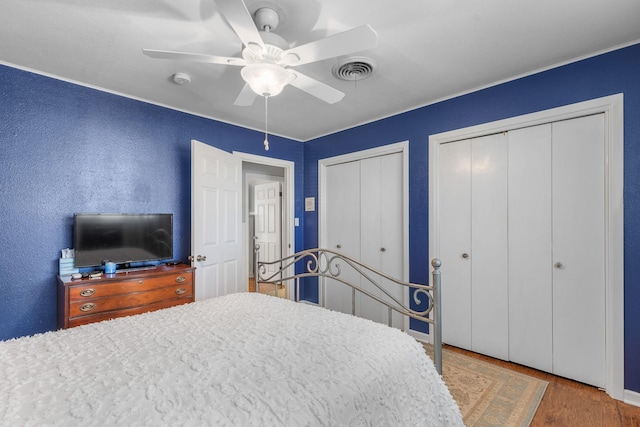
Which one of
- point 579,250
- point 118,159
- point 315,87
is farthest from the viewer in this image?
point 118,159

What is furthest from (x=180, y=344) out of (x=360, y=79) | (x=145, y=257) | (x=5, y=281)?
(x=360, y=79)

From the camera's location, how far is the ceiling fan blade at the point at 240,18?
121cm

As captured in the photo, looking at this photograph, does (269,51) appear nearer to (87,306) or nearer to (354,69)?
(354,69)

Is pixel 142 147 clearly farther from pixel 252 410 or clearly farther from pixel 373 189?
pixel 252 410

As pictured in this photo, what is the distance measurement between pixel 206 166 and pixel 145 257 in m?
1.04

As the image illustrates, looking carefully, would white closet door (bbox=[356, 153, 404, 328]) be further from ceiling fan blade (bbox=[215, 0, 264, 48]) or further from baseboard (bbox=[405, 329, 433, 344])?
ceiling fan blade (bbox=[215, 0, 264, 48])

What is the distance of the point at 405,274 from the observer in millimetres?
3328

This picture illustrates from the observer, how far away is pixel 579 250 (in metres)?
2.34

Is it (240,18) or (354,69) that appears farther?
(354,69)

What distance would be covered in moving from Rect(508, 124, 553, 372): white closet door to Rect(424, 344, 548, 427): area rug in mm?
301

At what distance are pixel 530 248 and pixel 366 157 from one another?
6.40ft

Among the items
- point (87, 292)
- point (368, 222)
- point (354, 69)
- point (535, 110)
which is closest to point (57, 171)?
point (87, 292)

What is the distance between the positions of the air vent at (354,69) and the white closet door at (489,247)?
1.26 m

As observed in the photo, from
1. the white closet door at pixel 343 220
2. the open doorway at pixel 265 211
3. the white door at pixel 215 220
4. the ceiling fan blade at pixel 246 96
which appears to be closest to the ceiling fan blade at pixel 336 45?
the ceiling fan blade at pixel 246 96
